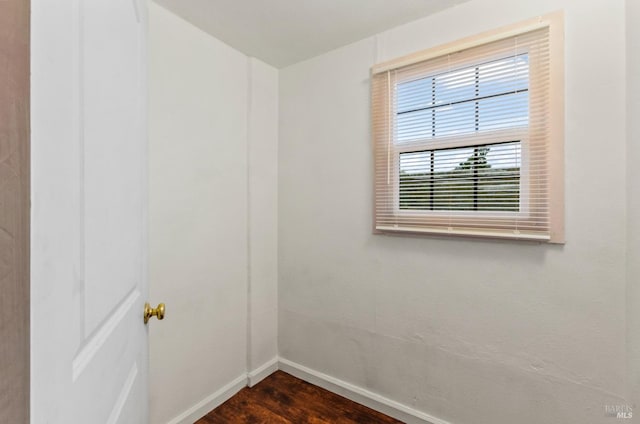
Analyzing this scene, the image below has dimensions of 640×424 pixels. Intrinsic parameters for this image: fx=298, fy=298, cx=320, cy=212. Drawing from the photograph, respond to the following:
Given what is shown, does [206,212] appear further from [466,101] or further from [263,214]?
[466,101]

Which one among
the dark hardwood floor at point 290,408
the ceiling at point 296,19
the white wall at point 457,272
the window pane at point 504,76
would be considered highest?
the ceiling at point 296,19

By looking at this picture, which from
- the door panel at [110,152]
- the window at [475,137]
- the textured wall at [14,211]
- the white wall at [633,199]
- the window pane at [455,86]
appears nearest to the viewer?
the textured wall at [14,211]

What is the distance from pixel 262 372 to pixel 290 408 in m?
0.41

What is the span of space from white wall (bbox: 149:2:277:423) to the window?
3.04 feet

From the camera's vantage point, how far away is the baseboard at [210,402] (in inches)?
70.7

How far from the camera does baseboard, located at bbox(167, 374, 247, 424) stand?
70.7 inches

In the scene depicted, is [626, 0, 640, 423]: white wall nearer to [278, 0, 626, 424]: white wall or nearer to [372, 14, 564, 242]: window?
[278, 0, 626, 424]: white wall

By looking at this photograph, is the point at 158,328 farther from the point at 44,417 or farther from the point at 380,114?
the point at 380,114

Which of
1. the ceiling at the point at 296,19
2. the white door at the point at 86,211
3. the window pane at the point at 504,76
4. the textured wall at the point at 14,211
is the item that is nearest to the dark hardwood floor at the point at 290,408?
the white door at the point at 86,211

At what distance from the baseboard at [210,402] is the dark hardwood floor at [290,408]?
0.09 ft

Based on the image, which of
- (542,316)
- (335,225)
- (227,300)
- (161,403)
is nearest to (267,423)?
(161,403)

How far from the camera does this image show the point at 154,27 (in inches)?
64.6

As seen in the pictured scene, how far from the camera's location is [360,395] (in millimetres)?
2012

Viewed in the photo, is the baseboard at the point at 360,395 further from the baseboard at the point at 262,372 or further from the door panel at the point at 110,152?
the door panel at the point at 110,152
